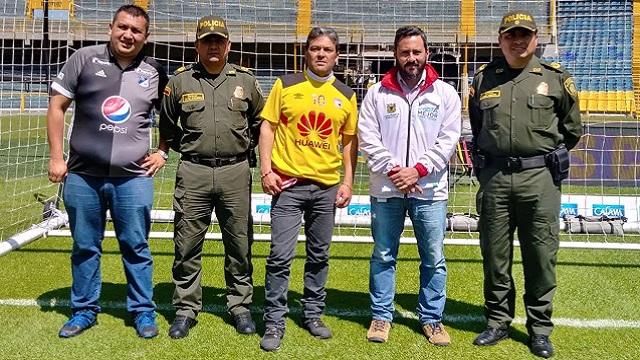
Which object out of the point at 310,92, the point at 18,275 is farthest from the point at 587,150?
the point at 18,275

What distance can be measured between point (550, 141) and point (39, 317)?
3406 millimetres

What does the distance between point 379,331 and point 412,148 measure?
1.13 meters

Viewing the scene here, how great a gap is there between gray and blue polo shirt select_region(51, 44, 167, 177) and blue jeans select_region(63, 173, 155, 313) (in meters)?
0.09

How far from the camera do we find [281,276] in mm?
3586

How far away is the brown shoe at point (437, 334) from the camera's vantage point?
358 cm

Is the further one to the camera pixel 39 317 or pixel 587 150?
pixel 587 150

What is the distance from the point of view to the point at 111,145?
3502 mm

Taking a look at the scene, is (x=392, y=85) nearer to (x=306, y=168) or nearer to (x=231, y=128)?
(x=306, y=168)

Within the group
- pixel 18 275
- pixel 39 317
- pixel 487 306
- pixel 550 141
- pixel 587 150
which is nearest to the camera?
pixel 550 141

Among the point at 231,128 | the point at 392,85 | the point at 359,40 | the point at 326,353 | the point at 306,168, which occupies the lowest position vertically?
the point at 326,353

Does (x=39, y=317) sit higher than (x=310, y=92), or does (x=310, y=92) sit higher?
(x=310, y=92)

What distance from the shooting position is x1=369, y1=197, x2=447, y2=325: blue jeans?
3510 mm

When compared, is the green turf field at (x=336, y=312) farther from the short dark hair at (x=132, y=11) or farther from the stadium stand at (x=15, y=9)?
the stadium stand at (x=15, y=9)

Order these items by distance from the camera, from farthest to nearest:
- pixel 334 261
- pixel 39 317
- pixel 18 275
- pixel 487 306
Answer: pixel 334 261 → pixel 18 275 → pixel 39 317 → pixel 487 306
